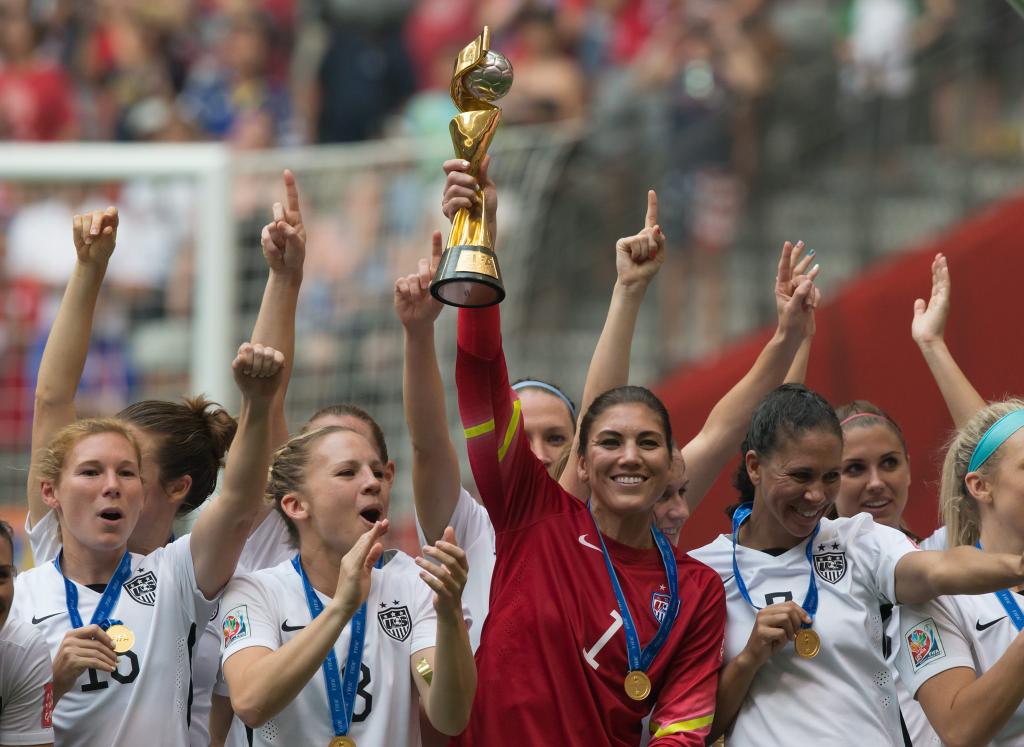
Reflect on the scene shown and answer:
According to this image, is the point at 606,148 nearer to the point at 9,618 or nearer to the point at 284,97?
the point at 284,97

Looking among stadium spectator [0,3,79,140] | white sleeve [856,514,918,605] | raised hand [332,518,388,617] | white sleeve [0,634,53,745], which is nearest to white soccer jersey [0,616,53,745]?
white sleeve [0,634,53,745]

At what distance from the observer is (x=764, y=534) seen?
4477 millimetres

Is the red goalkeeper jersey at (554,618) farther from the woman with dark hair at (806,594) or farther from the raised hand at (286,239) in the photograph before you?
the raised hand at (286,239)

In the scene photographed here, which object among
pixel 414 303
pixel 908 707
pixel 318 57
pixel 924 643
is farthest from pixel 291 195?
pixel 318 57

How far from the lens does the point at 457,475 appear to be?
177 inches

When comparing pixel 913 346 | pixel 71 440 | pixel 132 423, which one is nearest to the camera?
pixel 71 440

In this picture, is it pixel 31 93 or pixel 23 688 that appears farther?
pixel 31 93

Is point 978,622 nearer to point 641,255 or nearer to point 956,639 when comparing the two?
point 956,639

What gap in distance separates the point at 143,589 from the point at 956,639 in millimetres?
2033

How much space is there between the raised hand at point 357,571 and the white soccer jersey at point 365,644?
1.17 ft

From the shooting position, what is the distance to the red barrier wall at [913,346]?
756 centimetres

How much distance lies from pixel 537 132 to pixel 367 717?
6602 mm

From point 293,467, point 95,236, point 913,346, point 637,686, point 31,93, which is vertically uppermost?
point 31,93

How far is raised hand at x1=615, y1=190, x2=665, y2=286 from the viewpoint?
4898 mm
